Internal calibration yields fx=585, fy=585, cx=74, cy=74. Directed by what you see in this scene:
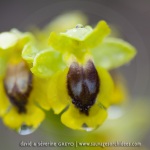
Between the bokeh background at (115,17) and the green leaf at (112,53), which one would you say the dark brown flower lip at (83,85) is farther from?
the bokeh background at (115,17)

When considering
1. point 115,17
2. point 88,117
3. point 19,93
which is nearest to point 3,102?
point 19,93

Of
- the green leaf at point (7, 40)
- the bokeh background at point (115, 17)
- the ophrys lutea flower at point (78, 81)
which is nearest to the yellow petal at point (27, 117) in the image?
the ophrys lutea flower at point (78, 81)

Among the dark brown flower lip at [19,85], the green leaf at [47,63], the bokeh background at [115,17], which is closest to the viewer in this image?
the green leaf at [47,63]

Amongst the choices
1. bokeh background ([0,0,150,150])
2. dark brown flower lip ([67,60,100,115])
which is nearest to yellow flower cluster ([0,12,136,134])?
dark brown flower lip ([67,60,100,115])

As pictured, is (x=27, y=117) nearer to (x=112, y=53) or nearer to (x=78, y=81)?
(x=78, y=81)

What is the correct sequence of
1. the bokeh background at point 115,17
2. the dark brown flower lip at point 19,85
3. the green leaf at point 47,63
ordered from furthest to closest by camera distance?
the bokeh background at point 115,17
the dark brown flower lip at point 19,85
the green leaf at point 47,63
